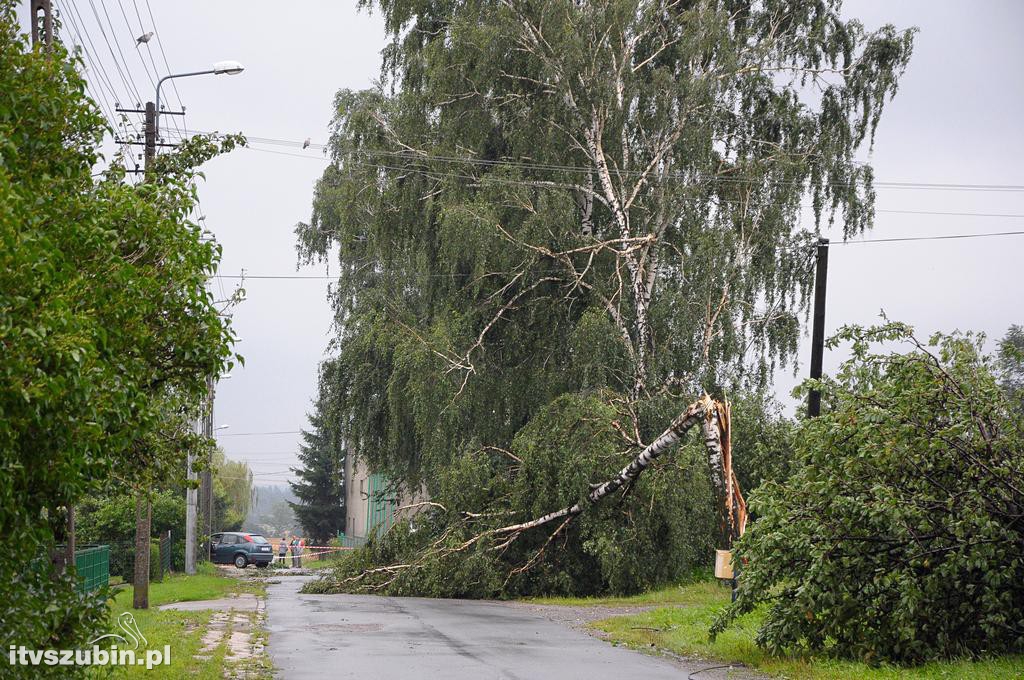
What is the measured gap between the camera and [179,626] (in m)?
15.9

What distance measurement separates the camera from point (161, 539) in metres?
32.5

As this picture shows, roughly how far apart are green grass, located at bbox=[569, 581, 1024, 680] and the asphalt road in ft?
2.07

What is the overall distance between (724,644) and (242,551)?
127 ft

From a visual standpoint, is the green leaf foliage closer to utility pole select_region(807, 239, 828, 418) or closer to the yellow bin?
the yellow bin

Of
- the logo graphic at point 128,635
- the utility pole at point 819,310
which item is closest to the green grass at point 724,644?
the utility pole at point 819,310

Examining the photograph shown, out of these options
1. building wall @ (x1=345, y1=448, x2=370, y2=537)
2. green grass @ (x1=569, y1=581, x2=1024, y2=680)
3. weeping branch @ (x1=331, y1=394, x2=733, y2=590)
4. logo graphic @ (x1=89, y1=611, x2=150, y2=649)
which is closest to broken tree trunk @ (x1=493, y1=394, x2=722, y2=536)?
weeping branch @ (x1=331, y1=394, x2=733, y2=590)

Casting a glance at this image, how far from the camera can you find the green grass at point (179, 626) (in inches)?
435

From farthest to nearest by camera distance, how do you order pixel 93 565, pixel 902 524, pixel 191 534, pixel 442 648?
1. pixel 191 534
2. pixel 93 565
3. pixel 442 648
4. pixel 902 524

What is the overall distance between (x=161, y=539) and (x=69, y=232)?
87.9 feet

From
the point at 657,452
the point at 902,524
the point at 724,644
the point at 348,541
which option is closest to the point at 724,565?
the point at 724,644

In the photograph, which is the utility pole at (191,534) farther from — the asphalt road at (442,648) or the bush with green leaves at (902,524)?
the bush with green leaves at (902,524)

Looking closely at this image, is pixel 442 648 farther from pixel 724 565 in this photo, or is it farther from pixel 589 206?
pixel 589 206

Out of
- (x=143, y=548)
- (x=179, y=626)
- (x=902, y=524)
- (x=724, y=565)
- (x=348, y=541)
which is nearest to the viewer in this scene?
(x=902, y=524)

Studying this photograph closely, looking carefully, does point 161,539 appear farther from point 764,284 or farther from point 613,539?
point 764,284
